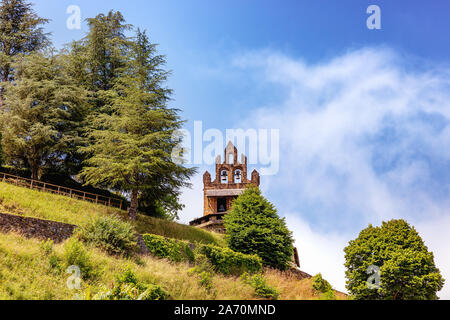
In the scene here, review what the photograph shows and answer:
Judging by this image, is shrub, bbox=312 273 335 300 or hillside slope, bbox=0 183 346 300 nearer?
hillside slope, bbox=0 183 346 300

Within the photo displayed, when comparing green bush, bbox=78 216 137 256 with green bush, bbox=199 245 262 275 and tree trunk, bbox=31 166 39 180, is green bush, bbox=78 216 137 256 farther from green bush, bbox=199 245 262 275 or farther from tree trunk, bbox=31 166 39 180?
tree trunk, bbox=31 166 39 180

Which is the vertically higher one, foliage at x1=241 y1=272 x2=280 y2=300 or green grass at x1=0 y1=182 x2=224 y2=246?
green grass at x1=0 y1=182 x2=224 y2=246

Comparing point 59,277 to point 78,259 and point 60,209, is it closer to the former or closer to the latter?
point 78,259

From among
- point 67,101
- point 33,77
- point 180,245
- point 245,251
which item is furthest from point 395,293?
point 33,77

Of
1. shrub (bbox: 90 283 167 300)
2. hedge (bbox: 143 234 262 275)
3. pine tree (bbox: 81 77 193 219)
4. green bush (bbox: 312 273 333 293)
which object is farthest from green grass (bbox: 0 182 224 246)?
green bush (bbox: 312 273 333 293)

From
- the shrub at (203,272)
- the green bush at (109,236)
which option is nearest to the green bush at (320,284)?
the shrub at (203,272)

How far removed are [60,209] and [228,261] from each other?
1132cm

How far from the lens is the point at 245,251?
25625 millimetres

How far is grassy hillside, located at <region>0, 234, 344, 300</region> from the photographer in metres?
11.6

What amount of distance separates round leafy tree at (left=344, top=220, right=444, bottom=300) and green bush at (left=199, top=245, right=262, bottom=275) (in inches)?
247

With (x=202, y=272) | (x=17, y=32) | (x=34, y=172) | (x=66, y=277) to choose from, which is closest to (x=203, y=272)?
(x=202, y=272)

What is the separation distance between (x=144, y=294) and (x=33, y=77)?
25982mm

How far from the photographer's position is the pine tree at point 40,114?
29.2 metres
